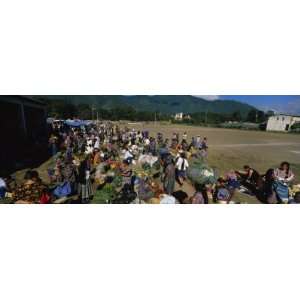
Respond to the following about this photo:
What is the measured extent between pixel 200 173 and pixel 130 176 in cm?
132

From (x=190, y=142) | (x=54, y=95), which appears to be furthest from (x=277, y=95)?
(x=54, y=95)

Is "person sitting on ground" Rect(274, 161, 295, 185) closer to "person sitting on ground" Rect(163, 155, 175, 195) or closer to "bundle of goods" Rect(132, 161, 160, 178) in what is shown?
"person sitting on ground" Rect(163, 155, 175, 195)

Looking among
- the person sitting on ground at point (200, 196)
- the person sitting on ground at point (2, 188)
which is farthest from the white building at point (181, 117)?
the person sitting on ground at point (2, 188)

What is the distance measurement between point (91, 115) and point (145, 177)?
60.5 inches

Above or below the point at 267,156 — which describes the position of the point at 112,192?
below

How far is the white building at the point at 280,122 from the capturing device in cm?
552

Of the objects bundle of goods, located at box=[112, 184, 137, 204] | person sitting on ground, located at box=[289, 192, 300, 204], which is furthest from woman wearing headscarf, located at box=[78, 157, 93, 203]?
person sitting on ground, located at box=[289, 192, 300, 204]

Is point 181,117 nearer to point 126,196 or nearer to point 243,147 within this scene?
point 243,147

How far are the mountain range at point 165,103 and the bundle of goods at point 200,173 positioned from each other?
986 millimetres

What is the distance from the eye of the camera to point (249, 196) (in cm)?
544

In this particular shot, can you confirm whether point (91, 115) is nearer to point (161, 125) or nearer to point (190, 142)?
point (161, 125)

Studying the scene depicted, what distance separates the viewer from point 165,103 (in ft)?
17.6

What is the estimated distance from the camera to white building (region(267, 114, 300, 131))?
18.1 feet

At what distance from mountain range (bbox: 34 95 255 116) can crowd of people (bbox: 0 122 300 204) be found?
1.51ft
